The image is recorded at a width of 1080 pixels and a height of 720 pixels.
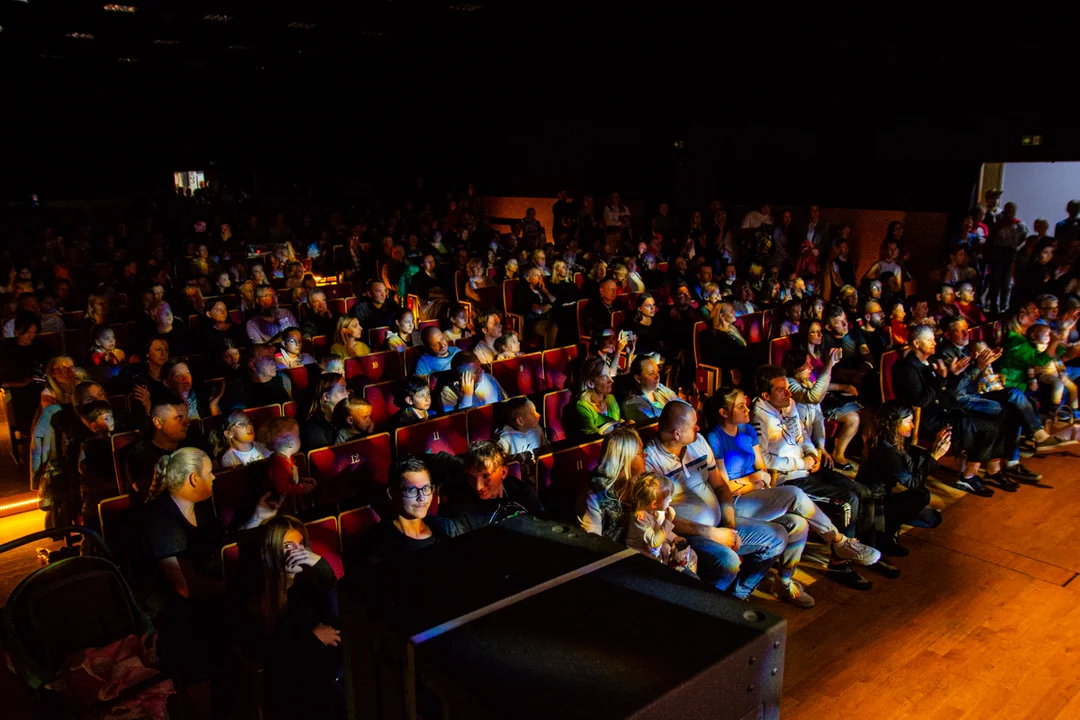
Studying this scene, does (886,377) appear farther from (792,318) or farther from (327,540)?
(327,540)

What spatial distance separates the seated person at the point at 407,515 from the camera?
300 centimetres

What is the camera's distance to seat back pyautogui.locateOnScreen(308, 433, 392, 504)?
4047 millimetres

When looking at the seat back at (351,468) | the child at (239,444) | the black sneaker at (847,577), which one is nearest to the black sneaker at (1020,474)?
the black sneaker at (847,577)

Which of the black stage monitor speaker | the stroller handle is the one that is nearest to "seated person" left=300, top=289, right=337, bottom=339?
the stroller handle

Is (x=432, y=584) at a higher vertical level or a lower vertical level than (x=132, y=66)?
lower

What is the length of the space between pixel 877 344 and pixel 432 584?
6.09 m

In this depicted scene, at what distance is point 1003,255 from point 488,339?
664 centimetres

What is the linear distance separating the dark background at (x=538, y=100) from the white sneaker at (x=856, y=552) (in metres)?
7.32

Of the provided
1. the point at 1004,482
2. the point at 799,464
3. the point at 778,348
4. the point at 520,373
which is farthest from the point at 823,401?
the point at 520,373

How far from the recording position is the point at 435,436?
453 cm

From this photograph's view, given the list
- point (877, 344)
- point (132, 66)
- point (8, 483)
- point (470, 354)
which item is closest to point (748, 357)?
point (877, 344)

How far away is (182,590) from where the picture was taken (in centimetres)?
321

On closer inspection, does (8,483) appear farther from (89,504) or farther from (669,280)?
(669,280)

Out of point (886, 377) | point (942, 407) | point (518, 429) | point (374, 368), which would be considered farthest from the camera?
point (374, 368)
